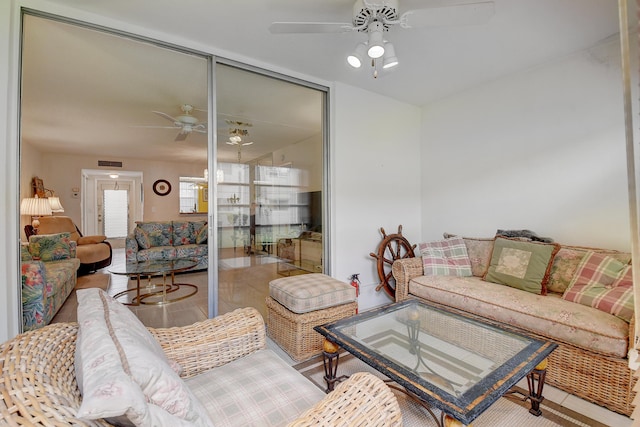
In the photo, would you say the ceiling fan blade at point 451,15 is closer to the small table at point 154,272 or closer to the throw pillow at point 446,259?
the throw pillow at point 446,259

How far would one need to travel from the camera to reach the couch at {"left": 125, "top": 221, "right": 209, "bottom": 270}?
15.5ft

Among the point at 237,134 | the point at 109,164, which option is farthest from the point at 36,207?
the point at 237,134

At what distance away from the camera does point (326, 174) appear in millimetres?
3203

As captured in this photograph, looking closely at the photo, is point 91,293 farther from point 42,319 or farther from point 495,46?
point 495,46

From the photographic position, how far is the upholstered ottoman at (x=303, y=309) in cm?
214

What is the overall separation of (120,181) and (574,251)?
800 centimetres

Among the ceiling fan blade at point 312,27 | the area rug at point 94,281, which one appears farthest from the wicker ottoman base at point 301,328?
the area rug at point 94,281

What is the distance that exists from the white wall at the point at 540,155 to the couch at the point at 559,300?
33 cm

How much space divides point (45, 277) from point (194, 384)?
84.0 inches

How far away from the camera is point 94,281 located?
165 inches

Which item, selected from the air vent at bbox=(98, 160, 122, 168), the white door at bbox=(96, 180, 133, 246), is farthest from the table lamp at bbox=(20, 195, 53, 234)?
the air vent at bbox=(98, 160, 122, 168)

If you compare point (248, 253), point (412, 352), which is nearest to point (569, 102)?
point (412, 352)

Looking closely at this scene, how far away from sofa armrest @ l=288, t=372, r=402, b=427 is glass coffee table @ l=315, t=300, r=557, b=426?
289 mm

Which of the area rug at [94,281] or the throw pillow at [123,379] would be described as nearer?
the throw pillow at [123,379]
